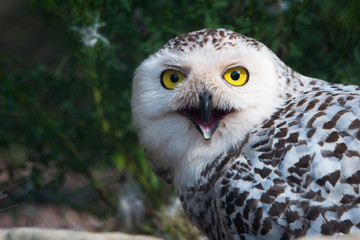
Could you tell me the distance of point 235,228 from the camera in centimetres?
232

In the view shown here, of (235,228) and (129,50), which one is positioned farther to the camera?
(129,50)

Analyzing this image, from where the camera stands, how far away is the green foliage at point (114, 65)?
10.8ft

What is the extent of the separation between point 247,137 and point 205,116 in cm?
28

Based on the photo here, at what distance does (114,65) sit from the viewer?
326 cm

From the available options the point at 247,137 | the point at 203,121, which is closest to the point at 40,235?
the point at 203,121

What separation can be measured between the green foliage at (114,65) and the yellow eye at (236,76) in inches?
23.3

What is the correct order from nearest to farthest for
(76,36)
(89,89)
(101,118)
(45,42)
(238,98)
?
(238,98), (76,36), (101,118), (89,89), (45,42)

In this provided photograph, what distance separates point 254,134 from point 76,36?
146 cm

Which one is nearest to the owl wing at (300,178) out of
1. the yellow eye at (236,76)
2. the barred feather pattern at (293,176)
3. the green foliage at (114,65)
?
the barred feather pattern at (293,176)

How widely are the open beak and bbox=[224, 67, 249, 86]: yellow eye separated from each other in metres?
0.15

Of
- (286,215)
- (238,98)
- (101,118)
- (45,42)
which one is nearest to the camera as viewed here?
(286,215)

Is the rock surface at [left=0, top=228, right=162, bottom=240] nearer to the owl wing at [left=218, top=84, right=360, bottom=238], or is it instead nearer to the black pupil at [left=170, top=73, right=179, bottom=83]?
the owl wing at [left=218, top=84, right=360, bottom=238]

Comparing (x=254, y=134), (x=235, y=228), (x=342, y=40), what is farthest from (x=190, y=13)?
(x=235, y=228)

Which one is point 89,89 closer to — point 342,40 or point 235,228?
point 342,40
